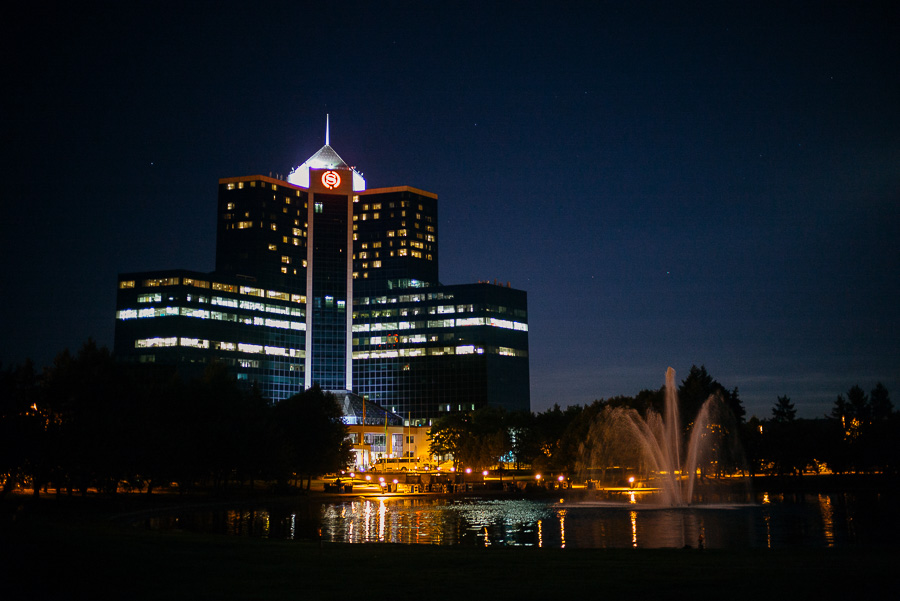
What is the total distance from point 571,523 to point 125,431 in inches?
1342

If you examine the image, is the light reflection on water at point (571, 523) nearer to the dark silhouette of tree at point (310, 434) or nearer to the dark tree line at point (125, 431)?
the dark tree line at point (125, 431)

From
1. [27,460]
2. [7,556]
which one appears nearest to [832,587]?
[7,556]

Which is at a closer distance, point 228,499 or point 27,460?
point 27,460

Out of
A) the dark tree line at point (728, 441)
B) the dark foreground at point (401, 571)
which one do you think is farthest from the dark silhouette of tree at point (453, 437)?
the dark foreground at point (401, 571)

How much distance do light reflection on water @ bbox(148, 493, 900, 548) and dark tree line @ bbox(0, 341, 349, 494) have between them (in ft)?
28.5

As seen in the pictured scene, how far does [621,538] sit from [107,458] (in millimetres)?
38067

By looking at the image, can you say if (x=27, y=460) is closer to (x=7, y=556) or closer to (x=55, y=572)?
(x=7, y=556)

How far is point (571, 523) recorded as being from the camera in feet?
152

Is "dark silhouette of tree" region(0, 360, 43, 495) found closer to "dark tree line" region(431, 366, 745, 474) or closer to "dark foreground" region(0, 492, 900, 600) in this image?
"dark foreground" region(0, 492, 900, 600)

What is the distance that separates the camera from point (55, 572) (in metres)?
20.8

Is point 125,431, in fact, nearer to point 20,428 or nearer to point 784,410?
point 20,428

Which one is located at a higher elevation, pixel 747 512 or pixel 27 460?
pixel 27 460

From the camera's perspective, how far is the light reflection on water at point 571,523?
3641cm

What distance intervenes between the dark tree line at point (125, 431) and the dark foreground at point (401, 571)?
82.2 ft
